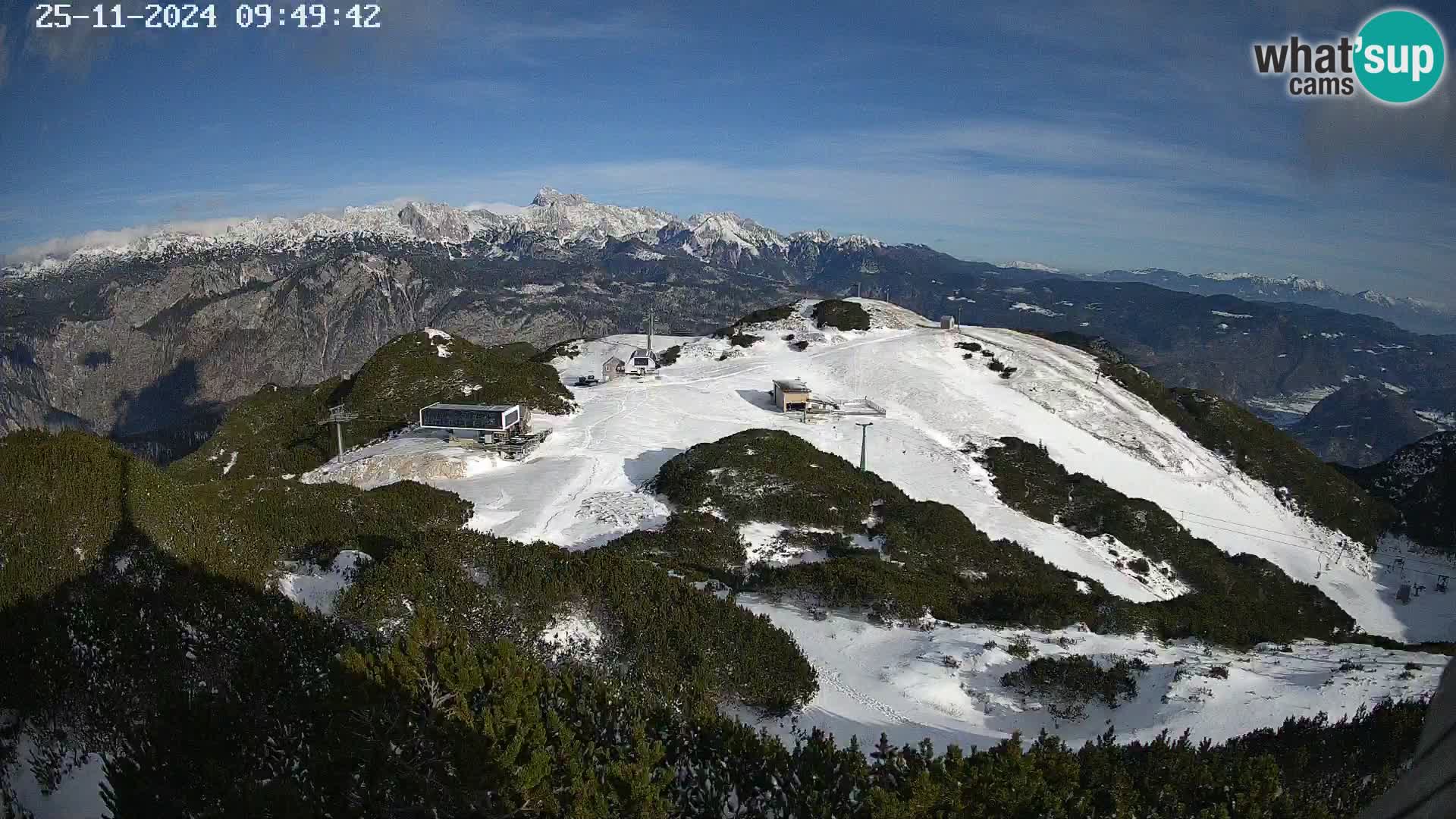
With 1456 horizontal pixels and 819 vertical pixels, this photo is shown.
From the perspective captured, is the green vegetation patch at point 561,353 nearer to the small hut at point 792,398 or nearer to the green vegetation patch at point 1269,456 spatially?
the small hut at point 792,398

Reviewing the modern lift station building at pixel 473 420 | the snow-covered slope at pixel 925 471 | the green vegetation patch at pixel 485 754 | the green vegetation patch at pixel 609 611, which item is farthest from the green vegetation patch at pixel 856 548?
the modern lift station building at pixel 473 420

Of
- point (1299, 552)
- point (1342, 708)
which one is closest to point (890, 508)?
point (1342, 708)

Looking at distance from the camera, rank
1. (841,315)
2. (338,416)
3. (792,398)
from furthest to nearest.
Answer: (841,315), (792,398), (338,416)

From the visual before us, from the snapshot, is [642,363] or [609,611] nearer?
[609,611]

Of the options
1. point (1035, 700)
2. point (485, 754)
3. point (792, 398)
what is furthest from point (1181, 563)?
point (485, 754)

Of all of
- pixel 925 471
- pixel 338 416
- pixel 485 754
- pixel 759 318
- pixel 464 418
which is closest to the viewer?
pixel 485 754

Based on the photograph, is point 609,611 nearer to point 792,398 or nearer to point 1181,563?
point 1181,563

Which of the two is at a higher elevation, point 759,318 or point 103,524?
point 103,524
